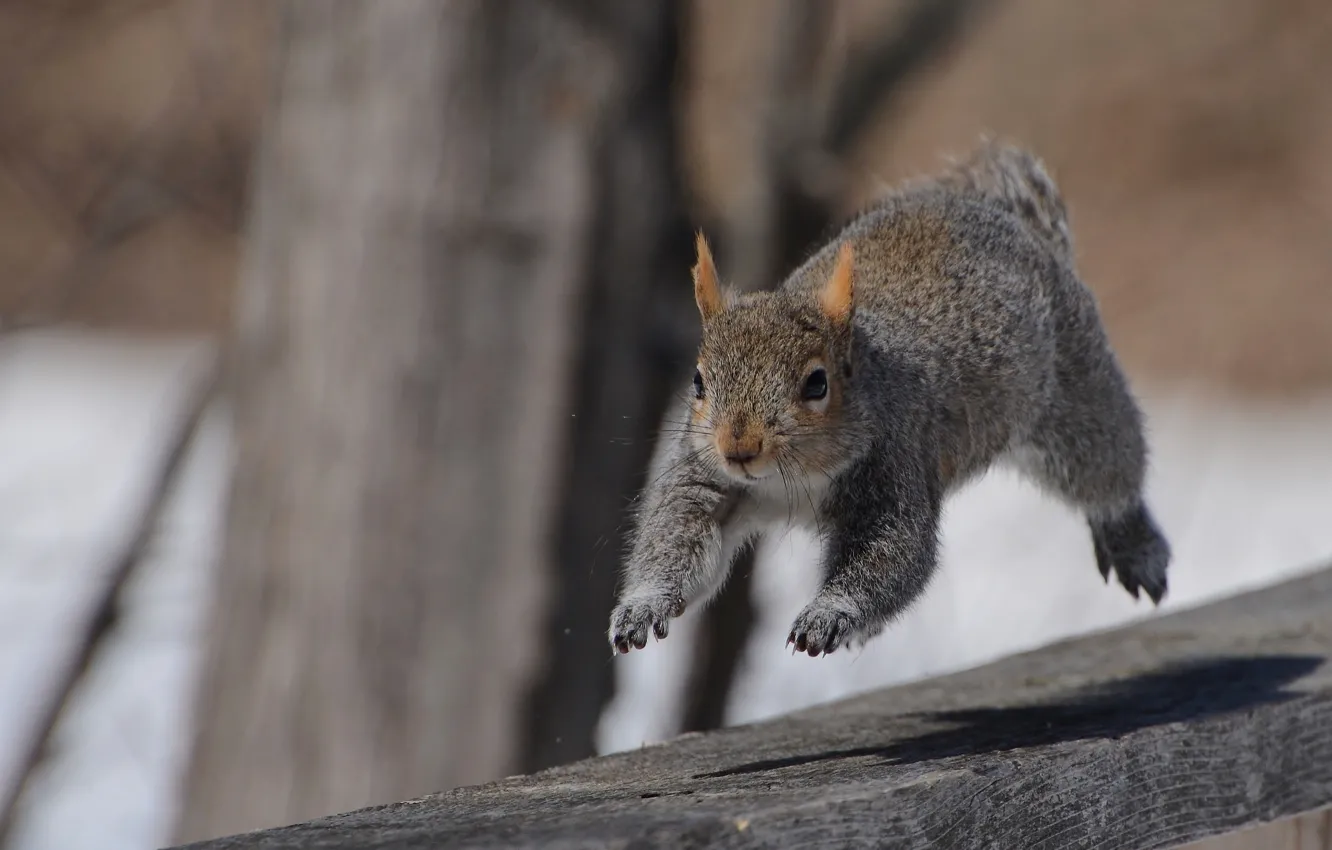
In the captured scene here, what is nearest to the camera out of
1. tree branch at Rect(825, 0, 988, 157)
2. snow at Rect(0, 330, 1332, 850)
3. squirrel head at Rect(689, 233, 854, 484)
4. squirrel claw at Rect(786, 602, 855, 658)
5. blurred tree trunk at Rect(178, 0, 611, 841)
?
squirrel claw at Rect(786, 602, 855, 658)

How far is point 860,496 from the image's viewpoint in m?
1.78

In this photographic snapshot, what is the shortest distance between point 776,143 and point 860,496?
6.15 ft

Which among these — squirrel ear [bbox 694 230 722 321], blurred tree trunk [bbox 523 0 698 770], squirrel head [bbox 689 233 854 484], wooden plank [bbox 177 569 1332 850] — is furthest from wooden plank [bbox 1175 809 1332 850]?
blurred tree trunk [bbox 523 0 698 770]

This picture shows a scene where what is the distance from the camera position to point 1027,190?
2.23 m

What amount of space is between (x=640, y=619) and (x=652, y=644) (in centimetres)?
328

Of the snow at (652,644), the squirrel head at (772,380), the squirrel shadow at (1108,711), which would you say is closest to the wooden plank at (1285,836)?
the squirrel shadow at (1108,711)

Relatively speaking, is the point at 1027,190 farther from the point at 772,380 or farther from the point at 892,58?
the point at 892,58

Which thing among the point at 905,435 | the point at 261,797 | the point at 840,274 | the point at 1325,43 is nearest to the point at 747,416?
the point at 840,274

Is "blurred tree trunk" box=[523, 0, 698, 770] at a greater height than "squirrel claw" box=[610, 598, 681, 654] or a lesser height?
lesser

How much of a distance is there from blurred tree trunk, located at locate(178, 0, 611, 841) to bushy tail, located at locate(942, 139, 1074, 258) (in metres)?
0.94

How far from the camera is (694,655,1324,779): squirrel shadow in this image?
1.57 m

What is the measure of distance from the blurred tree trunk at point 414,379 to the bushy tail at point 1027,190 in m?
0.94

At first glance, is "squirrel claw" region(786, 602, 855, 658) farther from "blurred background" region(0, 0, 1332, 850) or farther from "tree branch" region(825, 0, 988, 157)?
"tree branch" region(825, 0, 988, 157)

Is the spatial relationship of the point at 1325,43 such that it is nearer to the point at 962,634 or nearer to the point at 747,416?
the point at 962,634
